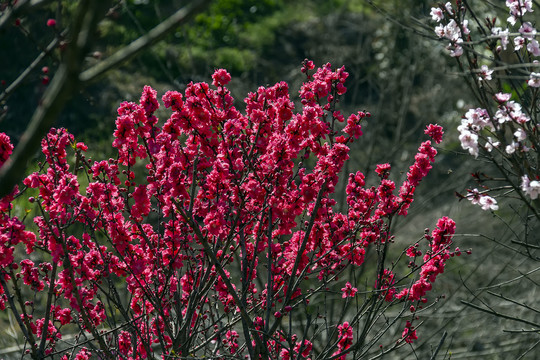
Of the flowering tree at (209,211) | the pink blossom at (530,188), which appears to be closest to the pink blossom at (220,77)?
the flowering tree at (209,211)

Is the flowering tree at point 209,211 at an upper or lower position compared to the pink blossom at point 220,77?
lower

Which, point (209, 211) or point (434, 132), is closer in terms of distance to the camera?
point (209, 211)

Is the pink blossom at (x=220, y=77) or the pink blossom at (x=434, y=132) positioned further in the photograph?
the pink blossom at (x=434, y=132)

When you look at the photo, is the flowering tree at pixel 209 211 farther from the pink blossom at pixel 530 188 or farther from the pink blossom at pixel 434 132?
the pink blossom at pixel 530 188

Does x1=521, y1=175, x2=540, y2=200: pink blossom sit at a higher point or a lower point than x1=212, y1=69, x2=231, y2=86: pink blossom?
lower

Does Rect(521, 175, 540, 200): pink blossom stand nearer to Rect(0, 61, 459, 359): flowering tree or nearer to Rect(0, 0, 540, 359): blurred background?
Rect(0, 61, 459, 359): flowering tree

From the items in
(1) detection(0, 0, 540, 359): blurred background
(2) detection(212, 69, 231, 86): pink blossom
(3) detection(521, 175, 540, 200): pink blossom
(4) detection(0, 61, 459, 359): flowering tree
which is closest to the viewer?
(3) detection(521, 175, 540, 200): pink blossom

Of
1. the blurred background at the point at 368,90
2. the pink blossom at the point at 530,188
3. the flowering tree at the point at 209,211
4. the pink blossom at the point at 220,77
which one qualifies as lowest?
the pink blossom at the point at 530,188

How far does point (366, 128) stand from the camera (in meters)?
11.7

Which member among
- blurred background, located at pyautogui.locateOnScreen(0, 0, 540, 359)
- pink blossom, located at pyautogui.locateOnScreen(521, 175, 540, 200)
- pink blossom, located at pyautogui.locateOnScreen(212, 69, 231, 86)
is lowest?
pink blossom, located at pyautogui.locateOnScreen(521, 175, 540, 200)

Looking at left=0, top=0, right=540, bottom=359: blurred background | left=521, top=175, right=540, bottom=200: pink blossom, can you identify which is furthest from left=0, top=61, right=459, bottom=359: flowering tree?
left=0, top=0, right=540, bottom=359: blurred background

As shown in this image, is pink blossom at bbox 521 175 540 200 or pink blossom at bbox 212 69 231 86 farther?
pink blossom at bbox 212 69 231 86

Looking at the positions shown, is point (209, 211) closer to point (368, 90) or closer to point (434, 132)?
point (434, 132)

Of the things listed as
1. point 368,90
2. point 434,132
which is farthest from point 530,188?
point 368,90
